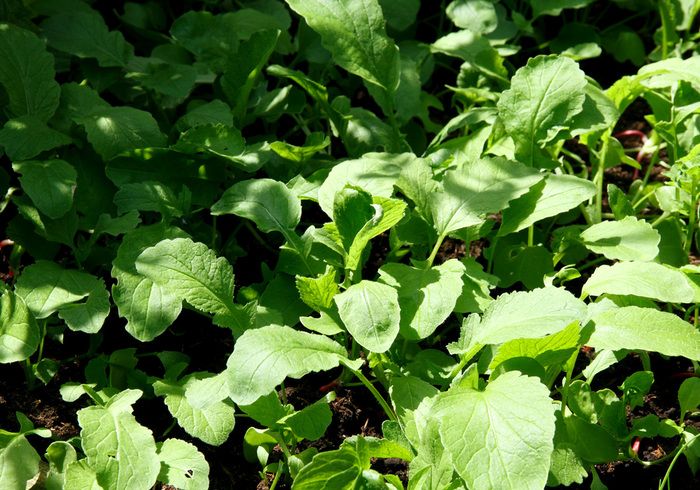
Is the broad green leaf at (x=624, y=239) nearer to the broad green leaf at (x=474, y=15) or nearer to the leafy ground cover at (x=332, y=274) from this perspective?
the leafy ground cover at (x=332, y=274)

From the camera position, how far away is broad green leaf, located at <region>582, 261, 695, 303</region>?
1485 millimetres

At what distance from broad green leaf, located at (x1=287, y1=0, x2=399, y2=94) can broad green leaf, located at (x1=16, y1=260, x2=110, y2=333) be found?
918 mm

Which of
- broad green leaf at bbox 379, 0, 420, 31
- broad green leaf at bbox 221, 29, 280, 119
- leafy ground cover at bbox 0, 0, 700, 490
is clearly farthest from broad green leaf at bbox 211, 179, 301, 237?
broad green leaf at bbox 379, 0, 420, 31

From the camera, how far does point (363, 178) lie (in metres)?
1.71

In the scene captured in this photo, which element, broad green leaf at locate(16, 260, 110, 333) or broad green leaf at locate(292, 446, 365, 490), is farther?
broad green leaf at locate(16, 260, 110, 333)

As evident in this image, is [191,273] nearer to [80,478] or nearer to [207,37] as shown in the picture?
[80,478]

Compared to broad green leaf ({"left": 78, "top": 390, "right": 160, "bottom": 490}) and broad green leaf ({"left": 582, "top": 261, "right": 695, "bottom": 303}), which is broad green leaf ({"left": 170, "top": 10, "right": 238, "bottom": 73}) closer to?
broad green leaf ({"left": 78, "top": 390, "right": 160, "bottom": 490})

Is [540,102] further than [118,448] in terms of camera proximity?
Yes

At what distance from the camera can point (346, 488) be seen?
4.38ft

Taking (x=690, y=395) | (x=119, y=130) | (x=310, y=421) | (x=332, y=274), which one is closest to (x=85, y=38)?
(x=119, y=130)

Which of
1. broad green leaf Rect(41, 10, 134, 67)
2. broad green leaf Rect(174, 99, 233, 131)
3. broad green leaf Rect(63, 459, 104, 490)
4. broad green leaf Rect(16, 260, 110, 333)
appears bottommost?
broad green leaf Rect(63, 459, 104, 490)

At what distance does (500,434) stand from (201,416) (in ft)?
2.11

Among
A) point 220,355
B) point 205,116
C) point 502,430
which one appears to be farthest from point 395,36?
point 502,430

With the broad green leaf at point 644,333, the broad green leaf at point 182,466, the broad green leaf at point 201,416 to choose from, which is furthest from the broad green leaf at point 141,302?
the broad green leaf at point 644,333
